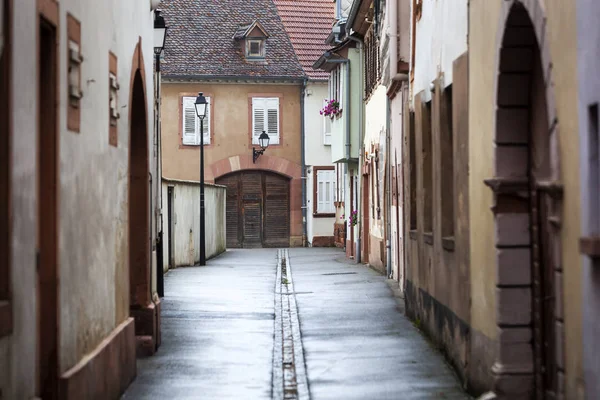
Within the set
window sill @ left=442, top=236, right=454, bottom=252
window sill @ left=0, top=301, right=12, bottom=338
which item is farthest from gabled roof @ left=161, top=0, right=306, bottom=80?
window sill @ left=0, top=301, right=12, bottom=338

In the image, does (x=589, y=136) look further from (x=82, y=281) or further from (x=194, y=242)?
(x=194, y=242)

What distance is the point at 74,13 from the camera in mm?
8969

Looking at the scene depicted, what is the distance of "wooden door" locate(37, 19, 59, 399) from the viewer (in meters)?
8.09

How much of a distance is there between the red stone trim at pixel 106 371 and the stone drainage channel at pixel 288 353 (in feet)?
4.48

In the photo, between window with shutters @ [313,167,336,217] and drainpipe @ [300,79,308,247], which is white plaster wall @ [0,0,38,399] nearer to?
window with shutters @ [313,167,336,217]

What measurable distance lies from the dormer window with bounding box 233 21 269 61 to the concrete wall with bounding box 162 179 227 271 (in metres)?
9.34

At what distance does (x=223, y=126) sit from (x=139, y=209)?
3360cm

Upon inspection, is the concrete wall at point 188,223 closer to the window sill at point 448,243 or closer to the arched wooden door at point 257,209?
the arched wooden door at point 257,209

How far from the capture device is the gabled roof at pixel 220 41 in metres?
47.1

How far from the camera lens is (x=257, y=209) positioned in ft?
156

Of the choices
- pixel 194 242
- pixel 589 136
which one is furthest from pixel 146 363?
pixel 194 242

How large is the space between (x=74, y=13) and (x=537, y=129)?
139 inches

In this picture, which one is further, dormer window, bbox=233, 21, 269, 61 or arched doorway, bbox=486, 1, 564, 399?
dormer window, bbox=233, 21, 269, 61

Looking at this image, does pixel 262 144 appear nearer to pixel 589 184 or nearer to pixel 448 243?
pixel 448 243
